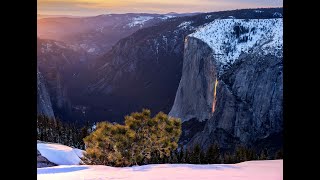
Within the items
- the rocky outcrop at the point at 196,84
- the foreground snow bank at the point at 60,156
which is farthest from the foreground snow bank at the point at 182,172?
the rocky outcrop at the point at 196,84

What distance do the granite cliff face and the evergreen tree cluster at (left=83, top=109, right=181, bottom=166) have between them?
3948 inches

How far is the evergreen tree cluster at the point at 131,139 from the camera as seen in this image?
21.5m

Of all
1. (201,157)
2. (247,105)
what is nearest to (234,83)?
(247,105)

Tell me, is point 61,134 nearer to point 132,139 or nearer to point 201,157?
point 201,157

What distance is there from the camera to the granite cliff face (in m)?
134

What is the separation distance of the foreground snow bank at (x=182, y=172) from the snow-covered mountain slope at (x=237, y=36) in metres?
144

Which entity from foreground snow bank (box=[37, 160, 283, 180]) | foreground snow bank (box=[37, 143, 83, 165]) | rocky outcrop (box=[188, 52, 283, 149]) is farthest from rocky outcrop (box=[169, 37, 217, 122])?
foreground snow bank (box=[37, 160, 283, 180])

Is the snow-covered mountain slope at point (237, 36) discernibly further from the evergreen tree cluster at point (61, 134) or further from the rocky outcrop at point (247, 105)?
the evergreen tree cluster at point (61, 134)

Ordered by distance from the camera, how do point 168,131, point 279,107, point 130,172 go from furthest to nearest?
point 279,107 → point 168,131 → point 130,172
